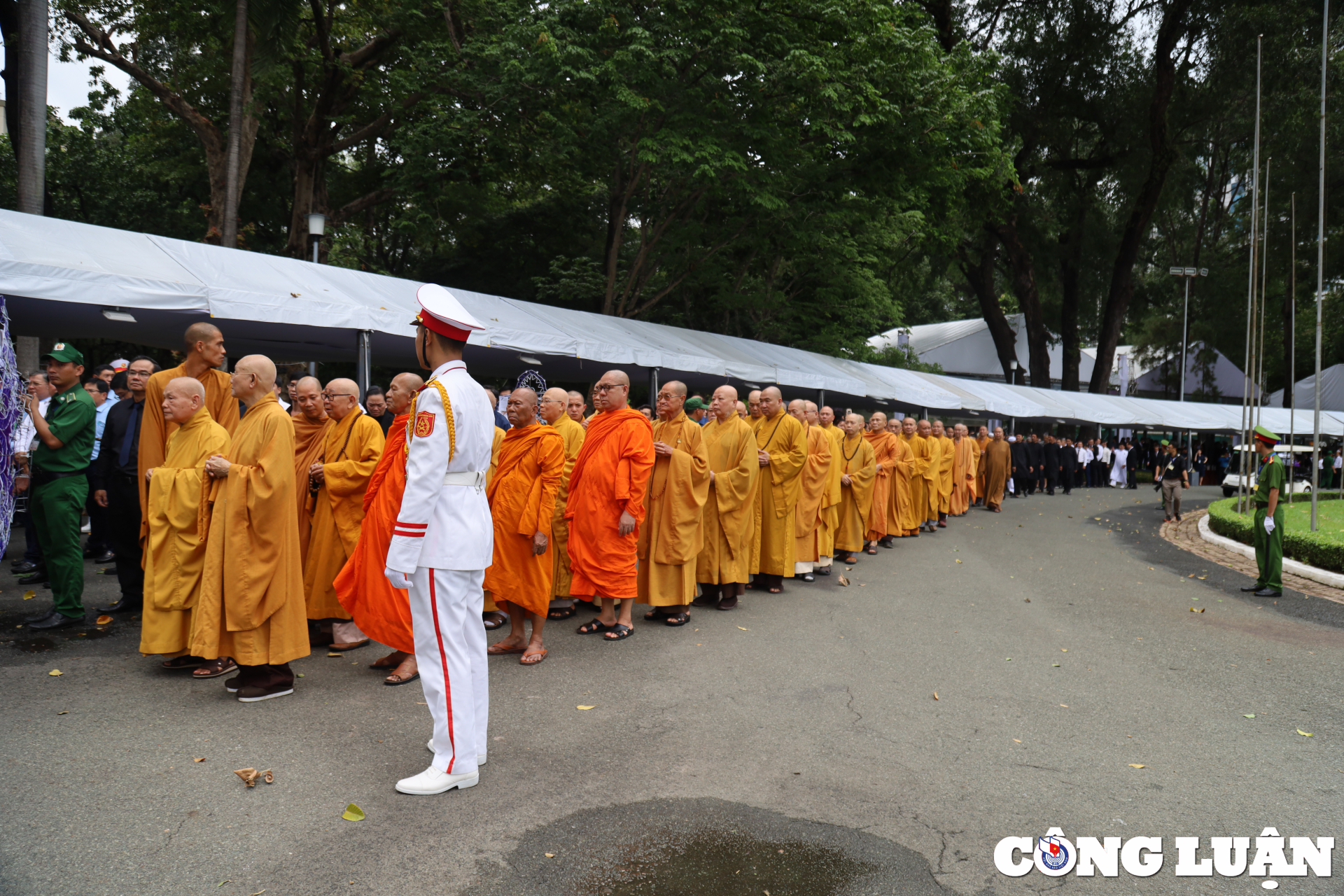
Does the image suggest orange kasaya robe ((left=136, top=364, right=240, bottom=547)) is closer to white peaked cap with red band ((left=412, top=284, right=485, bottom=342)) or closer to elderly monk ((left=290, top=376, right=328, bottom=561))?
elderly monk ((left=290, top=376, right=328, bottom=561))

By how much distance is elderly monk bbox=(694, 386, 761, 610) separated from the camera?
7.82 metres

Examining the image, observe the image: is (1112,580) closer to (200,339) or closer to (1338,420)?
(200,339)

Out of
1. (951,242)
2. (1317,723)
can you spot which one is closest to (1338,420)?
(951,242)

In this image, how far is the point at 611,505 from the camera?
655 cm

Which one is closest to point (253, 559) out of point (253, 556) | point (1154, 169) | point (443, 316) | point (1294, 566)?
point (253, 556)

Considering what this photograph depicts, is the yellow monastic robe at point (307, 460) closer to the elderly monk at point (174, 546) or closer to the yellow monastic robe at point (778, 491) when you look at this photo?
the elderly monk at point (174, 546)

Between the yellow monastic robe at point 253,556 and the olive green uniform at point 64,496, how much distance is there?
1.90 meters

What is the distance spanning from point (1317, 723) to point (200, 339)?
287 inches

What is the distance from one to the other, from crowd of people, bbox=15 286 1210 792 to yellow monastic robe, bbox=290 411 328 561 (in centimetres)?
2

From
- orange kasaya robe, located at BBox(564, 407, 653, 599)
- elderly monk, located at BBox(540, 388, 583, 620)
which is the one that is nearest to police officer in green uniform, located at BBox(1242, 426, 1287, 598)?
orange kasaya robe, located at BBox(564, 407, 653, 599)

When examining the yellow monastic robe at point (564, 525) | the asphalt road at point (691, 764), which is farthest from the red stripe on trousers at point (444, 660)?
the yellow monastic robe at point (564, 525)

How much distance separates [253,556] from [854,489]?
25.9 ft

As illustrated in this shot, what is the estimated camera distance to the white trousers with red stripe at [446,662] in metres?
3.78

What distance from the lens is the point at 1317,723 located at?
5.18 meters
